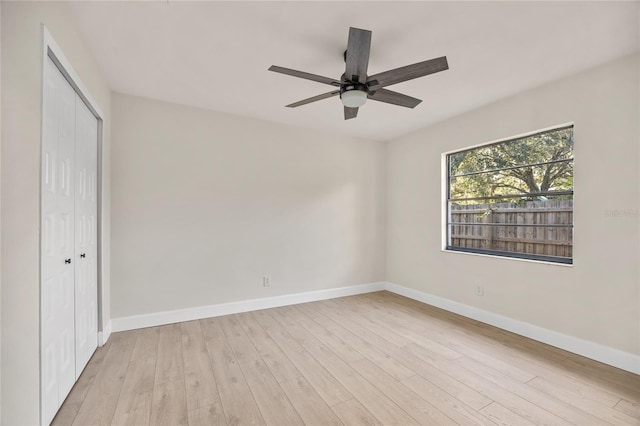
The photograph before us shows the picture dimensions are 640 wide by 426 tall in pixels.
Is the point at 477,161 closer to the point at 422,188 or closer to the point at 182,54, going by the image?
the point at 422,188

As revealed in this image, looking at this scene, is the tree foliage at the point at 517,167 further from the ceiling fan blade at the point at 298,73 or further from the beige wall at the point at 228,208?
the ceiling fan blade at the point at 298,73

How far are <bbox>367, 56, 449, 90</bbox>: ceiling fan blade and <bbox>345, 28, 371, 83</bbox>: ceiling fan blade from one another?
10 centimetres

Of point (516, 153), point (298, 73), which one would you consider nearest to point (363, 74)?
point (298, 73)

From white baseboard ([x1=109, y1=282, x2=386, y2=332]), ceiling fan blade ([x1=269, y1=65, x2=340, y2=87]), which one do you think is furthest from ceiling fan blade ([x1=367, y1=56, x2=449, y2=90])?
white baseboard ([x1=109, y1=282, x2=386, y2=332])

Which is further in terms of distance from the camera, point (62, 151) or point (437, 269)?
point (437, 269)

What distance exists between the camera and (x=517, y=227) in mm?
3135

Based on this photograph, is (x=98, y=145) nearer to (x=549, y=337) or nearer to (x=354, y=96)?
(x=354, y=96)

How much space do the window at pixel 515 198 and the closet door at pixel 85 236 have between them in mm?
3931

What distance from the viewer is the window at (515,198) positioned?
2.77 metres

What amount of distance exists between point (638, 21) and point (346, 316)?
11.4ft

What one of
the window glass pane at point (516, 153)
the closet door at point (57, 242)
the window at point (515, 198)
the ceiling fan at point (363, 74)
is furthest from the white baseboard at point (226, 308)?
the ceiling fan at point (363, 74)

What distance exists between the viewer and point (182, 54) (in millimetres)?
2287

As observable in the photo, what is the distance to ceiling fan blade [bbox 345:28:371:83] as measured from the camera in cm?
160

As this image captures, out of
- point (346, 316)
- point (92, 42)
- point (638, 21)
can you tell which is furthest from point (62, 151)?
point (638, 21)
